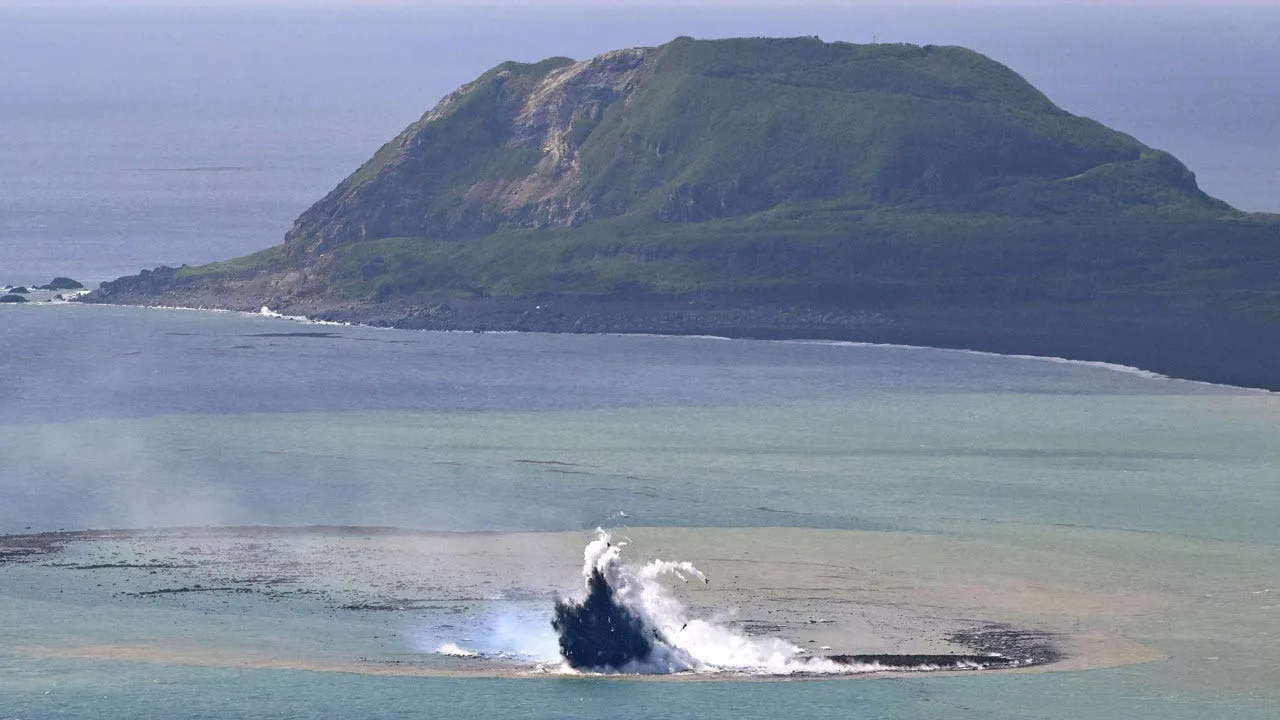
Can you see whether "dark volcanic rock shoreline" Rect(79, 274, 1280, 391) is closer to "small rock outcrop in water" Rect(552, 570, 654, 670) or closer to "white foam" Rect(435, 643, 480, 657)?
"small rock outcrop in water" Rect(552, 570, 654, 670)

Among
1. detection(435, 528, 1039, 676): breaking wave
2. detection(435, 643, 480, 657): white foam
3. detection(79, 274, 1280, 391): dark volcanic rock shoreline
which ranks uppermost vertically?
detection(79, 274, 1280, 391): dark volcanic rock shoreline

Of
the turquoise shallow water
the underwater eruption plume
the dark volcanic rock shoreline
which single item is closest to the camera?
the turquoise shallow water

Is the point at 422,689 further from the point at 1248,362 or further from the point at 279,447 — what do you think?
the point at 1248,362

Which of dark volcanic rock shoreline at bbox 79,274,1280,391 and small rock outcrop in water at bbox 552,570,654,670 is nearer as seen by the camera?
small rock outcrop in water at bbox 552,570,654,670

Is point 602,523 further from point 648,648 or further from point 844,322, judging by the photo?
point 844,322

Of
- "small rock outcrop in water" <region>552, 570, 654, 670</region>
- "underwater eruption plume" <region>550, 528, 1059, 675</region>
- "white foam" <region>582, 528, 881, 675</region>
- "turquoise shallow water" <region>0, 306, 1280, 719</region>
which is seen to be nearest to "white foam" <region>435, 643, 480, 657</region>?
"turquoise shallow water" <region>0, 306, 1280, 719</region>

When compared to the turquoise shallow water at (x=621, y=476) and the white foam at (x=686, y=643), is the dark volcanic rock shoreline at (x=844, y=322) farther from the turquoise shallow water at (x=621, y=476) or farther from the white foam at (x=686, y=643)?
the white foam at (x=686, y=643)

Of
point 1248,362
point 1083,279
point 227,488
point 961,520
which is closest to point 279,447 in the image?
point 227,488
